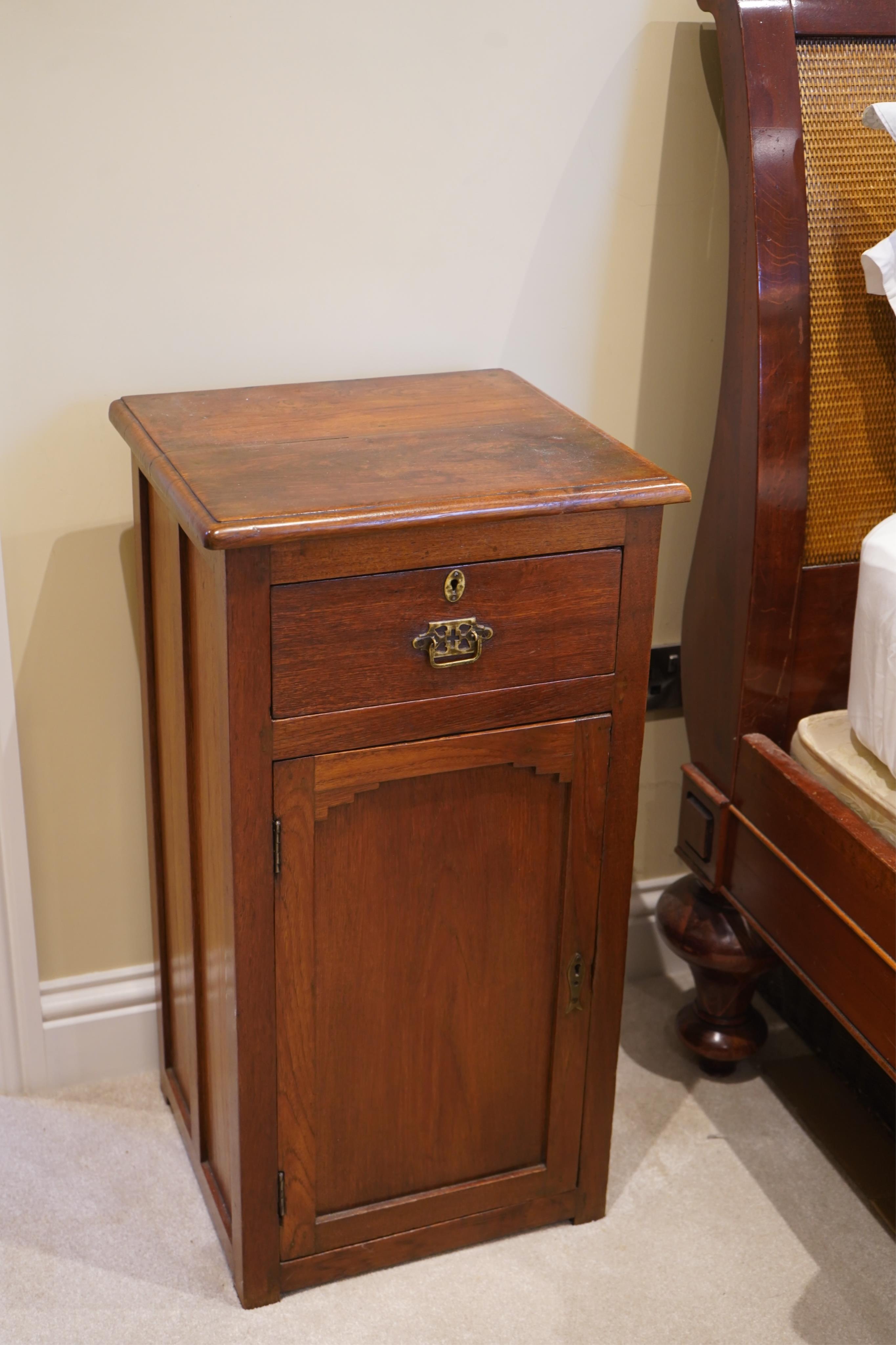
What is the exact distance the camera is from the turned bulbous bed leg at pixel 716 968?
1.63m

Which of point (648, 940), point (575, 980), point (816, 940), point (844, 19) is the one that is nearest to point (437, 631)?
point (575, 980)

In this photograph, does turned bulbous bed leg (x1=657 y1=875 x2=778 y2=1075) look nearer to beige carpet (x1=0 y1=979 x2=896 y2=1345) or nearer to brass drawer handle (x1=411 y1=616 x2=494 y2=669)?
beige carpet (x1=0 y1=979 x2=896 y2=1345)

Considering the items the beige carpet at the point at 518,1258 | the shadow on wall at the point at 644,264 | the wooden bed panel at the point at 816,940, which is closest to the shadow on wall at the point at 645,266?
the shadow on wall at the point at 644,264

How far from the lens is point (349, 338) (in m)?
1.51

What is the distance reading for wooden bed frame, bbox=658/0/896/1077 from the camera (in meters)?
1.36

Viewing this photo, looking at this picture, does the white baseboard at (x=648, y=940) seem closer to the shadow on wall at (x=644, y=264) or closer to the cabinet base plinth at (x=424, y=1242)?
the cabinet base plinth at (x=424, y=1242)

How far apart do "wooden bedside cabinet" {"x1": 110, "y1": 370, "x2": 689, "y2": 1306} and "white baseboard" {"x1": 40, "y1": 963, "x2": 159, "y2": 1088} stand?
0.59ft

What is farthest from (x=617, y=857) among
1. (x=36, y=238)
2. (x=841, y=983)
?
(x=36, y=238)

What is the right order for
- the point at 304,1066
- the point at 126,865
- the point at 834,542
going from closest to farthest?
the point at 304,1066 < the point at 834,542 < the point at 126,865

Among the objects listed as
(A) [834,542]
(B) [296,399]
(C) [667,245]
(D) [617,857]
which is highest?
(C) [667,245]

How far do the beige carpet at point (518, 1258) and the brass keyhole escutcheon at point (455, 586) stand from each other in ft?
2.51

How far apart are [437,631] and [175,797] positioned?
17.7 inches

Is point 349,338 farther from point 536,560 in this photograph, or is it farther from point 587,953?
point 587,953

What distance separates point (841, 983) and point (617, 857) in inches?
10.1
